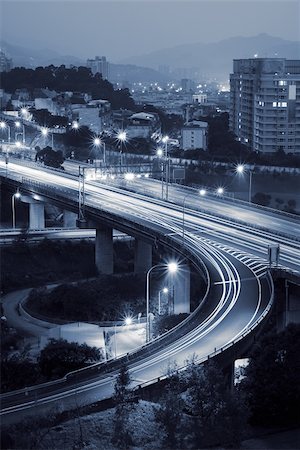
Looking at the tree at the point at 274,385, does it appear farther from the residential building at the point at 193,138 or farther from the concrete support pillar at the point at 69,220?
the residential building at the point at 193,138

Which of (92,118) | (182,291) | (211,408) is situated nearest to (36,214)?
(182,291)

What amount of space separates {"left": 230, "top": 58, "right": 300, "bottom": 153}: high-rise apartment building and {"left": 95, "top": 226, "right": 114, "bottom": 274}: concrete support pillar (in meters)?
12.1

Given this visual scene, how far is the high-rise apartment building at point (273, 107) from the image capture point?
29078 mm

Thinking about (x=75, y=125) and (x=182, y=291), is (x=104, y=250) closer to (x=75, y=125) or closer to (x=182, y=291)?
(x=182, y=291)

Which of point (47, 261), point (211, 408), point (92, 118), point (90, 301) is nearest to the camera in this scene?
point (211, 408)

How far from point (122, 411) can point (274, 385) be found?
1.82 meters

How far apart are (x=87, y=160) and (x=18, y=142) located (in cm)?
417

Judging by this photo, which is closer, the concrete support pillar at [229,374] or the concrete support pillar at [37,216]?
the concrete support pillar at [229,374]

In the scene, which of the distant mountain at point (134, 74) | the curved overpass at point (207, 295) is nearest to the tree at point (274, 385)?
the curved overpass at point (207, 295)

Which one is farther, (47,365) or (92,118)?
(92,118)

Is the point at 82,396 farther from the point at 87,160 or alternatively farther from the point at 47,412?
the point at 87,160

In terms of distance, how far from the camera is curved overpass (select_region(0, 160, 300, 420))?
797 cm

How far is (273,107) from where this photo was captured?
2914cm

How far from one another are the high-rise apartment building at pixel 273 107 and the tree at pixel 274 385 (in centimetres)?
2000
